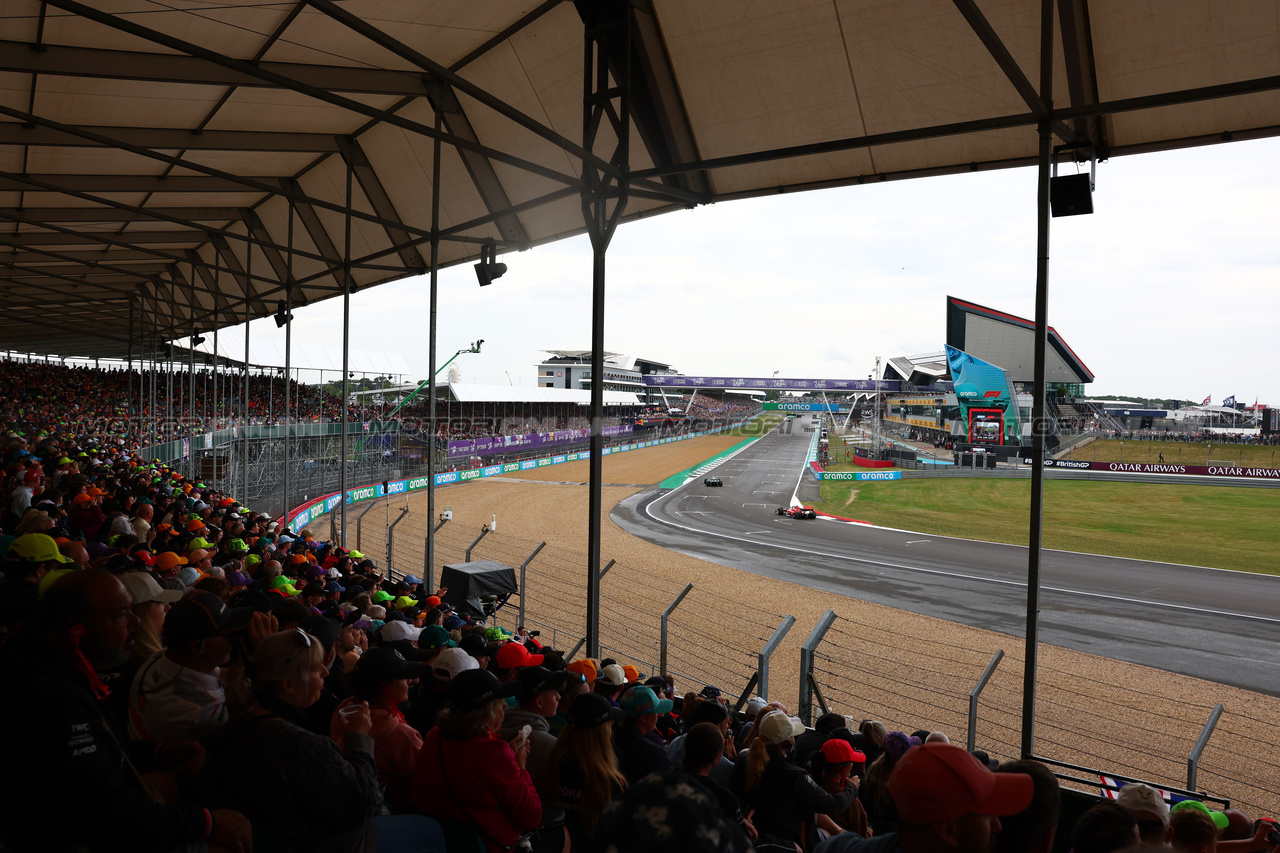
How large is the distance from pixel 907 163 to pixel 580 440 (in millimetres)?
54995

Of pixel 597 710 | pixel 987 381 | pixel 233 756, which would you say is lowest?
pixel 597 710

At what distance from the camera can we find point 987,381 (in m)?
48.8

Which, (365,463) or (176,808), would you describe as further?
(365,463)

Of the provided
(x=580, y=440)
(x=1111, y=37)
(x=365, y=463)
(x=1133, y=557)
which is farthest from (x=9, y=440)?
(x=580, y=440)

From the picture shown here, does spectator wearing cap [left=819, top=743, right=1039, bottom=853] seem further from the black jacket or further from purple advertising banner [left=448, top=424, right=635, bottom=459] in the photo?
purple advertising banner [left=448, top=424, right=635, bottom=459]

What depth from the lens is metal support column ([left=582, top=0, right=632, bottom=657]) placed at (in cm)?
661

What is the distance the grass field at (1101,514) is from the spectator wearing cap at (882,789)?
23.2m

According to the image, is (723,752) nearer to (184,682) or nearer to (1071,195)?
(184,682)

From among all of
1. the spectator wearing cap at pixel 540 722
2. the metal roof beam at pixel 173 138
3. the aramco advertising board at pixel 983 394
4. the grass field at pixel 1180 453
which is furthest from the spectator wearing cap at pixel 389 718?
the grass field at pixel 1180 453

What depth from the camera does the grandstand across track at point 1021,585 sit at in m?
13.1

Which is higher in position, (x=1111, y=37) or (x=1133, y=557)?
(x=1111, y=37)

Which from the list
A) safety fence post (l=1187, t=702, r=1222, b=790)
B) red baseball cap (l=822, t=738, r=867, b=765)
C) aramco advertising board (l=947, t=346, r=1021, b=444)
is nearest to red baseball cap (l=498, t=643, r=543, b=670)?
red baseball cap (l=822, t=738, r=867, b=765)

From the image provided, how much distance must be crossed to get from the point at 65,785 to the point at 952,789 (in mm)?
1859

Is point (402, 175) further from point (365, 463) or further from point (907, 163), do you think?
point (365, 463)
